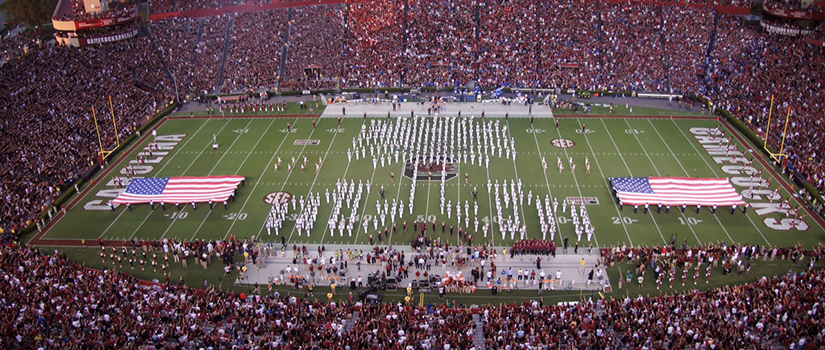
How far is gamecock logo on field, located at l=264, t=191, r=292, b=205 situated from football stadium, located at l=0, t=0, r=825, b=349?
0.65 feet

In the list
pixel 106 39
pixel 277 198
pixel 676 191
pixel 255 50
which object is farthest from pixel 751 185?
pixel 106 39

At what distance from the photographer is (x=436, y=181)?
33.1m

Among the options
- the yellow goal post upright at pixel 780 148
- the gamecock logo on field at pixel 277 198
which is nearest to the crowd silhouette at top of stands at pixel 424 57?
the yellow goal post upright at pixel 780 148

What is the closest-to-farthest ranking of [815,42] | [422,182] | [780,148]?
[422,182] → [780,148] → [815,42]

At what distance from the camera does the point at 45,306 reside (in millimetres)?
20109

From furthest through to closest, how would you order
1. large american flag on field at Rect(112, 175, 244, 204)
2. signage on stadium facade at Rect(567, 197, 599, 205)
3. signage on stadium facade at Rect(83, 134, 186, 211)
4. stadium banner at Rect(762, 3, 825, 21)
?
stadium banner at Rect(762, 3, 825, 21) → signage on stadium facade at Rect(83, 134, 186, 211) → large american flag on field at Rect(112, 175, 244, 204) → signage on stadium facade at Rect(567, 197, 599, 205)

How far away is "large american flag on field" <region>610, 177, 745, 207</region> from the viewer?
1166 inches

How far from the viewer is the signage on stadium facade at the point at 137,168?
3186cm

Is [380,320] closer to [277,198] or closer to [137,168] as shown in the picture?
[277,198]

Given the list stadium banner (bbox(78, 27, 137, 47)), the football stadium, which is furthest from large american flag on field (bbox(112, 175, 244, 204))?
stadium banner (bbox(78, 27, 137, 47))

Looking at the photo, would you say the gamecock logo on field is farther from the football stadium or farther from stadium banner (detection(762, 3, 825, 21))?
stadium banner (detection(762, 3, 825, 21))

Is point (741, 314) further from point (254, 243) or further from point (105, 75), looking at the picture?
point (105, 75)

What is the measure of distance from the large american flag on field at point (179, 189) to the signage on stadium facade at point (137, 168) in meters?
1.12

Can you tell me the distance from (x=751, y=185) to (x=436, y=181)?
592 inches
